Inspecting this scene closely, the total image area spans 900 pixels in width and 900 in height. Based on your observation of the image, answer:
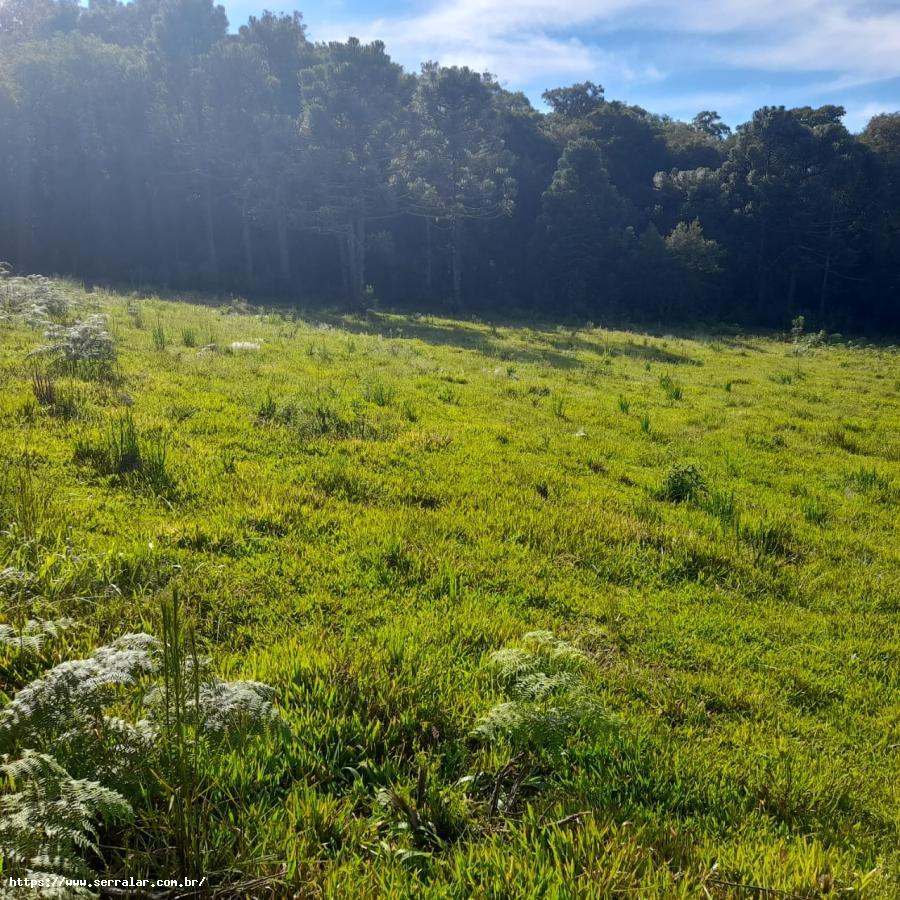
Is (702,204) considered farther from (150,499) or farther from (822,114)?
(150,499)

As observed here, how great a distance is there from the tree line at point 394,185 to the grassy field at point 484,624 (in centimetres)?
3181

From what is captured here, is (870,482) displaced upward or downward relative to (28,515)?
downward

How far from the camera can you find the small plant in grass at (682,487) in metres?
7.53

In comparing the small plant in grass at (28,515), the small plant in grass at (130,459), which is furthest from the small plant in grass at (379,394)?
the small plant in grass at (28,515)

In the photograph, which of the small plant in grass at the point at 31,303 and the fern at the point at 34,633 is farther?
the small plant in grass at the point at 31,303

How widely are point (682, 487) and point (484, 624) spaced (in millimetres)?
4396

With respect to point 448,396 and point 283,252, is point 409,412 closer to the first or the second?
point 448,396

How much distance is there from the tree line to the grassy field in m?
31.8

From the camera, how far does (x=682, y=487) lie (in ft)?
24.8

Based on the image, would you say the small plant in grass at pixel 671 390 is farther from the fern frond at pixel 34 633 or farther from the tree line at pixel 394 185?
the tree line at pixel 394 185

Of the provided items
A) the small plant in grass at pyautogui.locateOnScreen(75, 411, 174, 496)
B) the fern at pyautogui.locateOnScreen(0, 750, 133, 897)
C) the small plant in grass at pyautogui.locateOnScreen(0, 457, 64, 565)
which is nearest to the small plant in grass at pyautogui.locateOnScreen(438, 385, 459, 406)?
the small plant in grass at pyautogui.locateOnScreen(75, 411, 174, 496)

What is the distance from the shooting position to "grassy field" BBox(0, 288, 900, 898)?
2469 mm

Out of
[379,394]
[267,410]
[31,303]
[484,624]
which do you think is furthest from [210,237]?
[484,624]

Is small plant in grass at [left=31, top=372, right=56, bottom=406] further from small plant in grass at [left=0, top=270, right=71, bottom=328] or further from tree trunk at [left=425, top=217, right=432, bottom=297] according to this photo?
tree trunk at [left=425, top=217, right=432, bottom=297]
